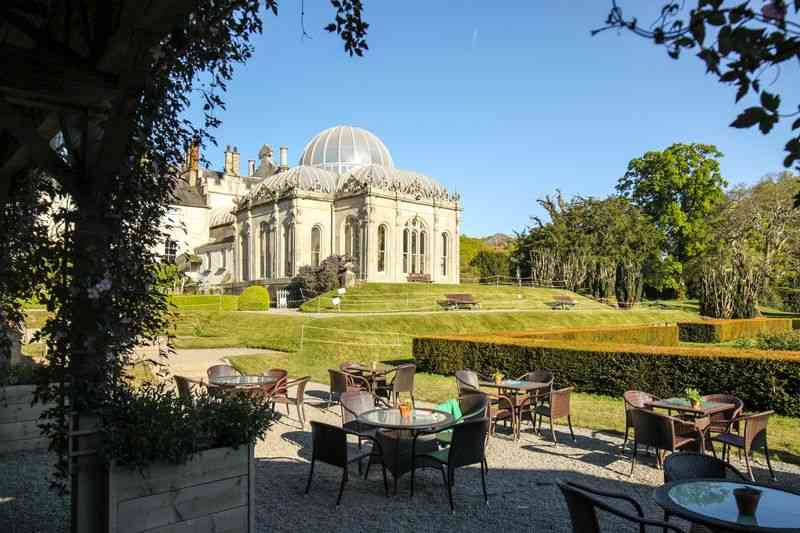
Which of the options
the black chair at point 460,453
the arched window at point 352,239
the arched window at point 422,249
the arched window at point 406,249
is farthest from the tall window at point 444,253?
the black chair at point 460,453

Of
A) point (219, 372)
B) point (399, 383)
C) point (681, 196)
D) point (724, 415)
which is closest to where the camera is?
point (724, 415)

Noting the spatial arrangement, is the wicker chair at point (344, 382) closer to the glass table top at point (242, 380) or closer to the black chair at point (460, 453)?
the glass table top at point (242, 380)

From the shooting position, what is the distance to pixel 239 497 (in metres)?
4.29

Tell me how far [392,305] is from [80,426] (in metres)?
24.5

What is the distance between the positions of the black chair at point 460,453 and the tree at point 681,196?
45021 millimetres

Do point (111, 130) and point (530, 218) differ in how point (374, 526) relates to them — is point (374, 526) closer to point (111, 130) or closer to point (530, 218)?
point (111, 130)

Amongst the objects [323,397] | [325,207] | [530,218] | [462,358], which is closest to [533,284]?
[530,218]

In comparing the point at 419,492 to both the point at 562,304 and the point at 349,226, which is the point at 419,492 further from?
the point at 349,226

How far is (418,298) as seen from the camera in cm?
3062

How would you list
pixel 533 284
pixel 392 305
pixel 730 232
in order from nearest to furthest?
pixel 392 305, pixel 730 232, pixel 533 284

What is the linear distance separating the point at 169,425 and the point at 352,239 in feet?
114

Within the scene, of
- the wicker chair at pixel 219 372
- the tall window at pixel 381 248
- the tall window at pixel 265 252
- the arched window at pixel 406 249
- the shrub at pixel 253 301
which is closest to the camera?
the wicker chair at pixel 219 372

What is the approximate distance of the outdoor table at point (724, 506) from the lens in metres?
3.29

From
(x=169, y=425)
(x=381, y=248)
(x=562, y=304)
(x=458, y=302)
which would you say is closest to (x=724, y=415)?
(x=169, y=425)
